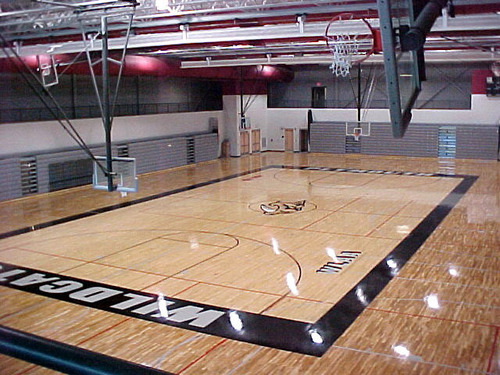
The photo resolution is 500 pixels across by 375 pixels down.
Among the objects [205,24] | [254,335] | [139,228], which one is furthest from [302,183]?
[254,335]

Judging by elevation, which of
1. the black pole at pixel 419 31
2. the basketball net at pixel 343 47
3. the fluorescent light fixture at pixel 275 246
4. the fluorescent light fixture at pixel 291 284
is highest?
the basketball net at pixel 343 47

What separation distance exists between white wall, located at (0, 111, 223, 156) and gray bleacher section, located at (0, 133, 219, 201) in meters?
0.39

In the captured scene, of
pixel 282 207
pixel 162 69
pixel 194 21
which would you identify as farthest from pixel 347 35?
pixel 162 69

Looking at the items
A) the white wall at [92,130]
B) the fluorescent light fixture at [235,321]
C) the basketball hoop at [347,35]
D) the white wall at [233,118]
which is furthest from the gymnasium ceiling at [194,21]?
the white wall at [233,118]

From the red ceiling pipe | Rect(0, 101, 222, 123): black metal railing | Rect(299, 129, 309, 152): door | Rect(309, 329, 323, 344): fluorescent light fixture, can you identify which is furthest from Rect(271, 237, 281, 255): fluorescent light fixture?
Rect(299, 129, 309, 152): door

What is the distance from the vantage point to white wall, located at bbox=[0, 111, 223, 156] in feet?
68.1

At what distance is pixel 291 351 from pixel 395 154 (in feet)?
81.3

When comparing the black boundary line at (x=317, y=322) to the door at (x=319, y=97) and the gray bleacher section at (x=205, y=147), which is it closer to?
the gray bleacher section at (x=205, y=147)

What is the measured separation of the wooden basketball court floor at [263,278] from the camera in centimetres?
822

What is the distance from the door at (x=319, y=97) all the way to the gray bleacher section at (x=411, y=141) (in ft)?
4.37

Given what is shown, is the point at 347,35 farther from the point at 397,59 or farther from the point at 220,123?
the point at 220,123

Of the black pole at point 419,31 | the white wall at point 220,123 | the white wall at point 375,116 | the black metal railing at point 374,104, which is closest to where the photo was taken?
the black pole at point 419,31

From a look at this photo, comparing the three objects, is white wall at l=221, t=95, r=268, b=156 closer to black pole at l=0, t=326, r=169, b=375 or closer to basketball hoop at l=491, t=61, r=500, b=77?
basketball hoop at l=491, t=61, r=500, b=77

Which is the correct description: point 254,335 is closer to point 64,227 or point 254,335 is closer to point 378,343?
point 378,343
